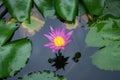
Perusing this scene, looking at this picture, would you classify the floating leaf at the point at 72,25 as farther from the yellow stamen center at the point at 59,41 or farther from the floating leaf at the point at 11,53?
the floating leaf at the point at 11,53

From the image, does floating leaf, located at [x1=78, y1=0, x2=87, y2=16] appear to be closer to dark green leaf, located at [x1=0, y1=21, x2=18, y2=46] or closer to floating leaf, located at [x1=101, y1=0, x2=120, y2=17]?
floating leaf, located at [x1=101, y1=0, x2=120, y2=17]

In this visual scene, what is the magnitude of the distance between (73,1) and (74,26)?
0.14 m

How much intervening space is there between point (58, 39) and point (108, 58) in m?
0.30

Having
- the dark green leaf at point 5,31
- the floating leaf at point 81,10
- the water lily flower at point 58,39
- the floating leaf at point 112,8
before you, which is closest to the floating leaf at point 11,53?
the dark green leaf at point 5,31


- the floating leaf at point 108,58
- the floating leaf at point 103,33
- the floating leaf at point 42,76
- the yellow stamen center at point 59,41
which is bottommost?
the floating leaf at point 42,76

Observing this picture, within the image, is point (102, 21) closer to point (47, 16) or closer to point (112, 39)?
point (112, 39)

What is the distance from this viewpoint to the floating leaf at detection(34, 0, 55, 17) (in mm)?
1573

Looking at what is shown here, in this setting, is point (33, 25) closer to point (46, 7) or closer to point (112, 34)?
point (46, 7)

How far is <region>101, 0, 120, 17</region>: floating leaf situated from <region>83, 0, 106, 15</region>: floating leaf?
5cm

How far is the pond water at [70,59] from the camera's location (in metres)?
1.41

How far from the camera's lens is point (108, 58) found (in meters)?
1.40

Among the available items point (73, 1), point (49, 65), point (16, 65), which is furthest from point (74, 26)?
point (16, 65)

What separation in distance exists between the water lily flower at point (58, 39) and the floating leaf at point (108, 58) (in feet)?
0.58

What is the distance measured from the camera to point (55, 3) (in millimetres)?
1545
